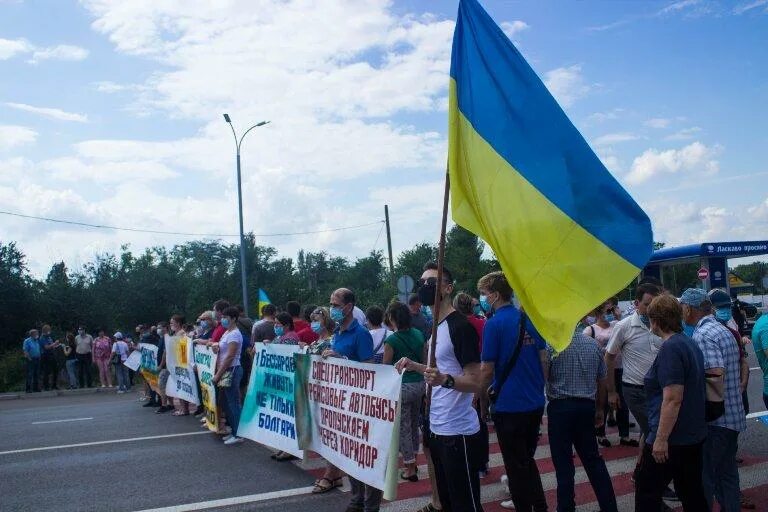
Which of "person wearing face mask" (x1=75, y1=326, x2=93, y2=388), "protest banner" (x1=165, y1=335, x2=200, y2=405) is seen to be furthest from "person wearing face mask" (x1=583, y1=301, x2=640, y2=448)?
"person wearing face mask" (x1=75, y1=326, x2=93, y2=388)

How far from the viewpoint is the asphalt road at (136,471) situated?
681 centimetres

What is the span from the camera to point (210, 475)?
769cm

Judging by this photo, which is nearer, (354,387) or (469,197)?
(469,197)

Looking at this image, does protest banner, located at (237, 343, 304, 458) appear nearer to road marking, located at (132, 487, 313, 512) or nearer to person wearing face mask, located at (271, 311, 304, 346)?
road marking, located at (132, 487, 313, 512)

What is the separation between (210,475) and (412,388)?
271cm

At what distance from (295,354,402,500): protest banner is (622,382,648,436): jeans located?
2.52 metres

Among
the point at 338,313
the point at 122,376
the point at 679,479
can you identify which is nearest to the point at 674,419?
the point at 679,479

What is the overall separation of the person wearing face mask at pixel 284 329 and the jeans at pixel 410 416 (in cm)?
250

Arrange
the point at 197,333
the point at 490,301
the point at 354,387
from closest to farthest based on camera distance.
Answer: the point at 490,301 < the point at 354,387 < the point at 197,333

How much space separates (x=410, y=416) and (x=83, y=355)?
1754 centimetres

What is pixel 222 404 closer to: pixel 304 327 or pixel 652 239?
pixel 304 327

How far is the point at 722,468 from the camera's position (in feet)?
16.1

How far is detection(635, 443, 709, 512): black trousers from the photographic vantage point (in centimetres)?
430

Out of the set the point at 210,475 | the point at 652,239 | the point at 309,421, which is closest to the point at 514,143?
the point at 652,239
